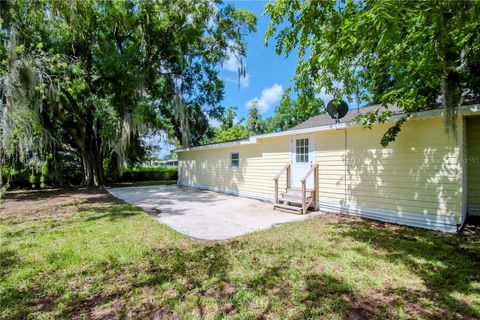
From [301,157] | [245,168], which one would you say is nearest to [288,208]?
[301,157]

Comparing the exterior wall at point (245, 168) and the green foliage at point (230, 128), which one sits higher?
the green foliage at point (230, 128)

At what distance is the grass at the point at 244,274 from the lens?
7.84ft

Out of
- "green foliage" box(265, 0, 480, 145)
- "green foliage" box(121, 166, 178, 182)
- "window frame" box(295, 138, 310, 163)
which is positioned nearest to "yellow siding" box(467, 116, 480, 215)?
"green foliage" box(265, 0, 480, 145)

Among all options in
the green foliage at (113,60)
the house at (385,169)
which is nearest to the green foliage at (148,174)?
the green foliage at (113,60)

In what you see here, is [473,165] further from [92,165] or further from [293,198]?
[92,165]

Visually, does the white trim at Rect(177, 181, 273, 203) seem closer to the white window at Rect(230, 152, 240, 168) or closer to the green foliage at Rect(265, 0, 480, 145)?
the white window at Rect(230, 152, 240, 168)

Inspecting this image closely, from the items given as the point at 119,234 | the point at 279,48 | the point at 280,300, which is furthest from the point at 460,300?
the point at 119,234

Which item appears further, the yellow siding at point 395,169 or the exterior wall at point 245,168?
the exterior wall at point 245,168

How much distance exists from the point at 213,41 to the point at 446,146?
11547mm

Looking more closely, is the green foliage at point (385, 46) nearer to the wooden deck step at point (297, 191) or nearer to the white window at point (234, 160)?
the wooden deck step at point (297, 191)

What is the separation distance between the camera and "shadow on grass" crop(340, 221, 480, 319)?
8.18 ft

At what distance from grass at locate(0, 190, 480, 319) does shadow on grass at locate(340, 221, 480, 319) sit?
0.01 metres

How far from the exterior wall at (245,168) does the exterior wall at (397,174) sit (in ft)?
5.34

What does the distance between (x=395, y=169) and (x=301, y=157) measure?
251 centimetres
